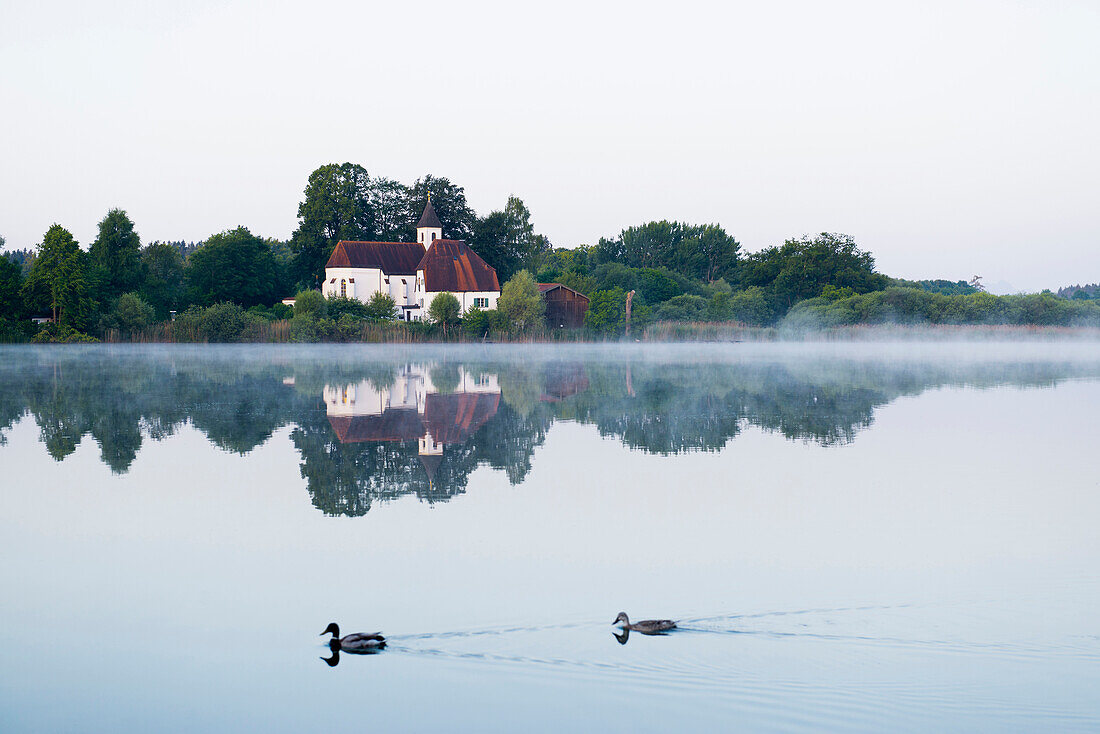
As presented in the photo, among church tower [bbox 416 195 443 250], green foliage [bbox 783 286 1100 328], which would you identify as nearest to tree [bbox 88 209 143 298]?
church tower [bbox 416 195 443 250]

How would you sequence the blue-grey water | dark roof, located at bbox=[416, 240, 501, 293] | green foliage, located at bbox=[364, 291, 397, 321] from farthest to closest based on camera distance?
1. dark roof, located at bbox=[416, 240, 501, 293]
2. green foliage, located at bbox=[364, 291, 397, 321]
3. the blue-grey water

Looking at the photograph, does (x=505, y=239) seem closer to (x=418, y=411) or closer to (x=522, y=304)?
→ (x=522, y=304)

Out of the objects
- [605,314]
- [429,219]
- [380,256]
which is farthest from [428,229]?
[605,314]

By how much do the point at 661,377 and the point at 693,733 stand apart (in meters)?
26.7

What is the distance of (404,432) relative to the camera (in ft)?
56.3

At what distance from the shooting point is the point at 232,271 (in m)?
77.2

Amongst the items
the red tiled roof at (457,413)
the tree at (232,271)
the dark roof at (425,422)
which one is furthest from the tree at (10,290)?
the dark roof at (425,422)

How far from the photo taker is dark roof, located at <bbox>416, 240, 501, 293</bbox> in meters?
79.9

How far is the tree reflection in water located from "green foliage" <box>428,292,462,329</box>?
87.9 ft

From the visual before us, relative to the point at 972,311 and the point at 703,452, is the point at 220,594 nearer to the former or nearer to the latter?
A: the point at 703,452

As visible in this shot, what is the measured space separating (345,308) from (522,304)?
12956mm

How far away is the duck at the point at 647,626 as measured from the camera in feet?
21.6

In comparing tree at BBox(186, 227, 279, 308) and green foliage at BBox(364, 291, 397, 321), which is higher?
tree at BBox(186, 227, 279, 308)

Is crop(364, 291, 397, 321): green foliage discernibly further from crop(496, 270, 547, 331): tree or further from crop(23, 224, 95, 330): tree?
crop(23, 224, 95, 330): tree
